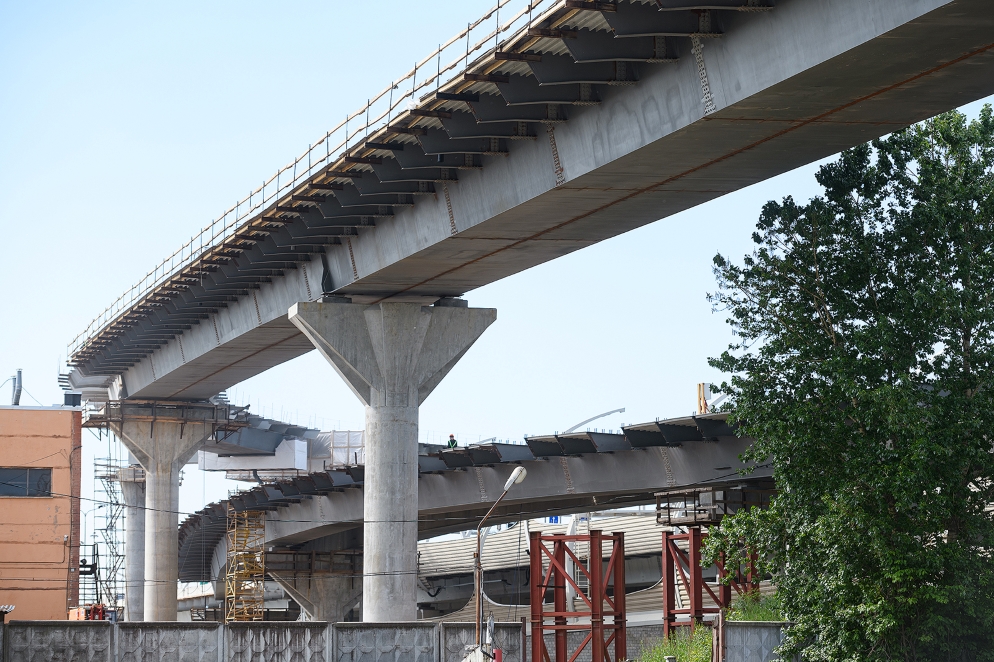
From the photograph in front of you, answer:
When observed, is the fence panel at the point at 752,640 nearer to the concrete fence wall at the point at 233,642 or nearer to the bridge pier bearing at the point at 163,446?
the concrete fence wall at the point at 233,642

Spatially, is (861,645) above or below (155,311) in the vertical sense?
below

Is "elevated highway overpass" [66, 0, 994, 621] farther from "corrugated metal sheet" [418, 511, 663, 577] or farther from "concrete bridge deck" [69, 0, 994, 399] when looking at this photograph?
"corrugated metal sheet" [418, 511, 663, 577]

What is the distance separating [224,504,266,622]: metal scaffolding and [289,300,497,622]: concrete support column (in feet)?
94.9

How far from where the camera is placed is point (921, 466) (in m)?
22.7

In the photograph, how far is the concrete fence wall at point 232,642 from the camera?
92.6 ft

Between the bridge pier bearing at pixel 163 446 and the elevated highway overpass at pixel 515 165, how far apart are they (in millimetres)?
10697

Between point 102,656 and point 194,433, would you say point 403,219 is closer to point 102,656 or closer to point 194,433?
point 102,656

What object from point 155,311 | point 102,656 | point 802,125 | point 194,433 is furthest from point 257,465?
point 802,125

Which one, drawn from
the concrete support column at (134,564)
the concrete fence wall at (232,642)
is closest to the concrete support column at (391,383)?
the concrete fence wall at (232,642)

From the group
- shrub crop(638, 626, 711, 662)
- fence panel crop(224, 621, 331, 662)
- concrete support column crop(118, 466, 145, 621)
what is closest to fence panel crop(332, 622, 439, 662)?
fence panel crop(224, 621, 331, 662)

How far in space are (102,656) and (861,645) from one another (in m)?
16.6

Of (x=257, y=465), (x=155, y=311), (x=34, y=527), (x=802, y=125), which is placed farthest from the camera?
(x=257, y=465)

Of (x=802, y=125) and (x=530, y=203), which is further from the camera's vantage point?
(x=530, y=203)

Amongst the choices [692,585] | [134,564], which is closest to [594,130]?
[692,585]
